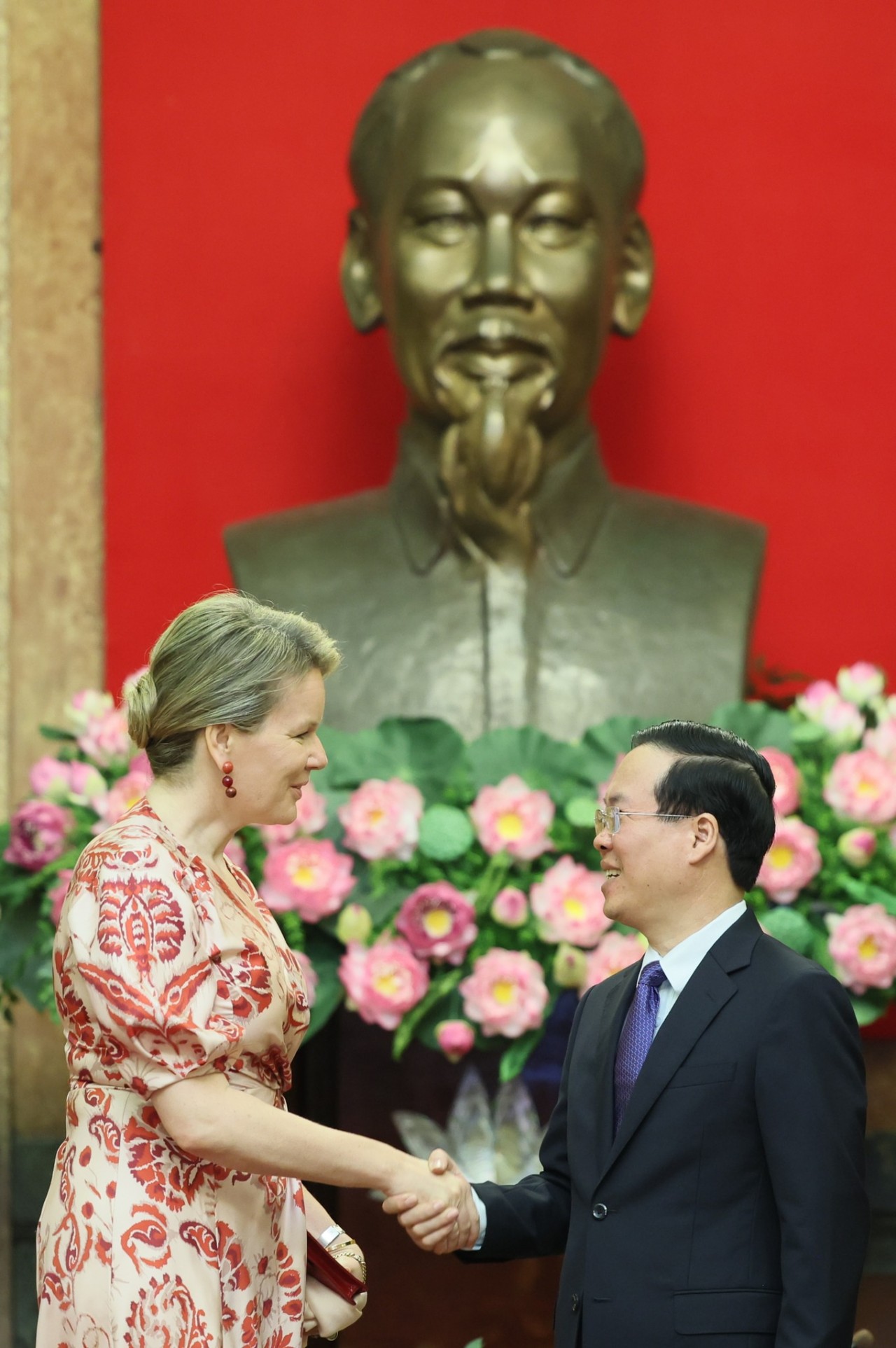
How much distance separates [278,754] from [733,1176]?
583 millimetres

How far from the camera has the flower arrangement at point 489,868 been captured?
109 inches

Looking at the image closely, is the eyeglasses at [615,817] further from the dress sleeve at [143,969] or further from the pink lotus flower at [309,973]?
A: the pink lotus flower at [309,973]

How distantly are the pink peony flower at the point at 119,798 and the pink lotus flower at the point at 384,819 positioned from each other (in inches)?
14.4

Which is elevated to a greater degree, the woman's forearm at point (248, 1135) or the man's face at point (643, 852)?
the man's face at point (643, 852)

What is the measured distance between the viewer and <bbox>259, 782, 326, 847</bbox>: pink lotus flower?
9.46 feet

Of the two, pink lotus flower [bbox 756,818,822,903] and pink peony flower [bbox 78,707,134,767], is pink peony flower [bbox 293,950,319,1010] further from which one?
pink lotus flower [bbox 756,818,822,903]

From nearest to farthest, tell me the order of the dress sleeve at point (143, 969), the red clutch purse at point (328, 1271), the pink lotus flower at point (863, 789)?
1. the dress sleeve at point (143, 969)
2. the red clutch purse at point (328, 1271)
3. the pink lotus flower at point (863, 789)

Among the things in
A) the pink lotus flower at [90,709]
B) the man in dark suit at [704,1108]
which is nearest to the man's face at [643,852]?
the man in dark suit at [704,1108]

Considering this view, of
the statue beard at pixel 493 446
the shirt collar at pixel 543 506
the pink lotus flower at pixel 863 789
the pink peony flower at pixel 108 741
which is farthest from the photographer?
the shirt collar at pixel 543 506

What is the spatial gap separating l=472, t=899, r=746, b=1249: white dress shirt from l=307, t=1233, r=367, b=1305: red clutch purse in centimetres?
41

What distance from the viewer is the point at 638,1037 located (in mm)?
1896

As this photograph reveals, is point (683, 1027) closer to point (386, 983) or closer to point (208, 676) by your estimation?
point (208, 676)

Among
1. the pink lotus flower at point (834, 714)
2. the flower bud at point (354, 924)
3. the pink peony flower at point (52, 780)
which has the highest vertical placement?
the pink lotus flower at point (834, 714)

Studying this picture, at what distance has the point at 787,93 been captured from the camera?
3.93 meters
